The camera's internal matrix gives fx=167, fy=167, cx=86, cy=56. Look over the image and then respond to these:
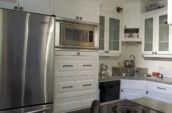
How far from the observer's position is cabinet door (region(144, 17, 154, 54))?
11.6 ft

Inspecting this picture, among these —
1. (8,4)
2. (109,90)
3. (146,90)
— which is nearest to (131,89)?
(146,90)

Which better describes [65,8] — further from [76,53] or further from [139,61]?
[139,61]

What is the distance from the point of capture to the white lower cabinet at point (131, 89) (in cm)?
331

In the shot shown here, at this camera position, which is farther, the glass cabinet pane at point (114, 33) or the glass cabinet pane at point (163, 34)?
the glass cabinet pane at point (114, 33)

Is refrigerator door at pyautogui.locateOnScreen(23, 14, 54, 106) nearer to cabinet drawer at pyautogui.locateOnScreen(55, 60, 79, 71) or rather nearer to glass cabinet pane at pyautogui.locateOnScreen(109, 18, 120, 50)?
cabinet drawer at pyautogui.locateOnScreen(55, 60, 79, 71)

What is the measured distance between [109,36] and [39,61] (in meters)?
1.94

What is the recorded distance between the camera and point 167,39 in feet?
10.6

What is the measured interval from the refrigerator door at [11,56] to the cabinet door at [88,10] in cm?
103

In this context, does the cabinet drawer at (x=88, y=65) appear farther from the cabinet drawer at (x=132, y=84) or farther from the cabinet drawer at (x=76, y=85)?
the cabinet drawer at (x=132, y=84)

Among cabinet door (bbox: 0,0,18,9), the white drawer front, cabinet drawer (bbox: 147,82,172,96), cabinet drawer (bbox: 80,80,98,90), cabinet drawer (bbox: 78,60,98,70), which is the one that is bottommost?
the white drawer front

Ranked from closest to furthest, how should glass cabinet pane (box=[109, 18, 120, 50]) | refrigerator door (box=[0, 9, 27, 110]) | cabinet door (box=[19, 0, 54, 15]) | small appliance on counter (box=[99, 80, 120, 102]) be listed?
refrigerator door (box=[0, 9, 27, 110]) < cabinet door (box=[19, 0, 54, 15]) < small appliance on counter (box=[99, 80, 120, 102]) < glass cabinet pane (box=[109, 18, 120, 50])

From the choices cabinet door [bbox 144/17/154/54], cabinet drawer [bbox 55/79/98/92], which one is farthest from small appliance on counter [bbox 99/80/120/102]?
cabinet door [bbox 144/17/154/54]

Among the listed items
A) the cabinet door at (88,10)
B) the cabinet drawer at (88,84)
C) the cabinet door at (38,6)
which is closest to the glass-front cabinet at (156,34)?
the cabinet door at (88,10)

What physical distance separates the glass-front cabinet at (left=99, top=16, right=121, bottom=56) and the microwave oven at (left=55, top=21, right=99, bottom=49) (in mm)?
615
